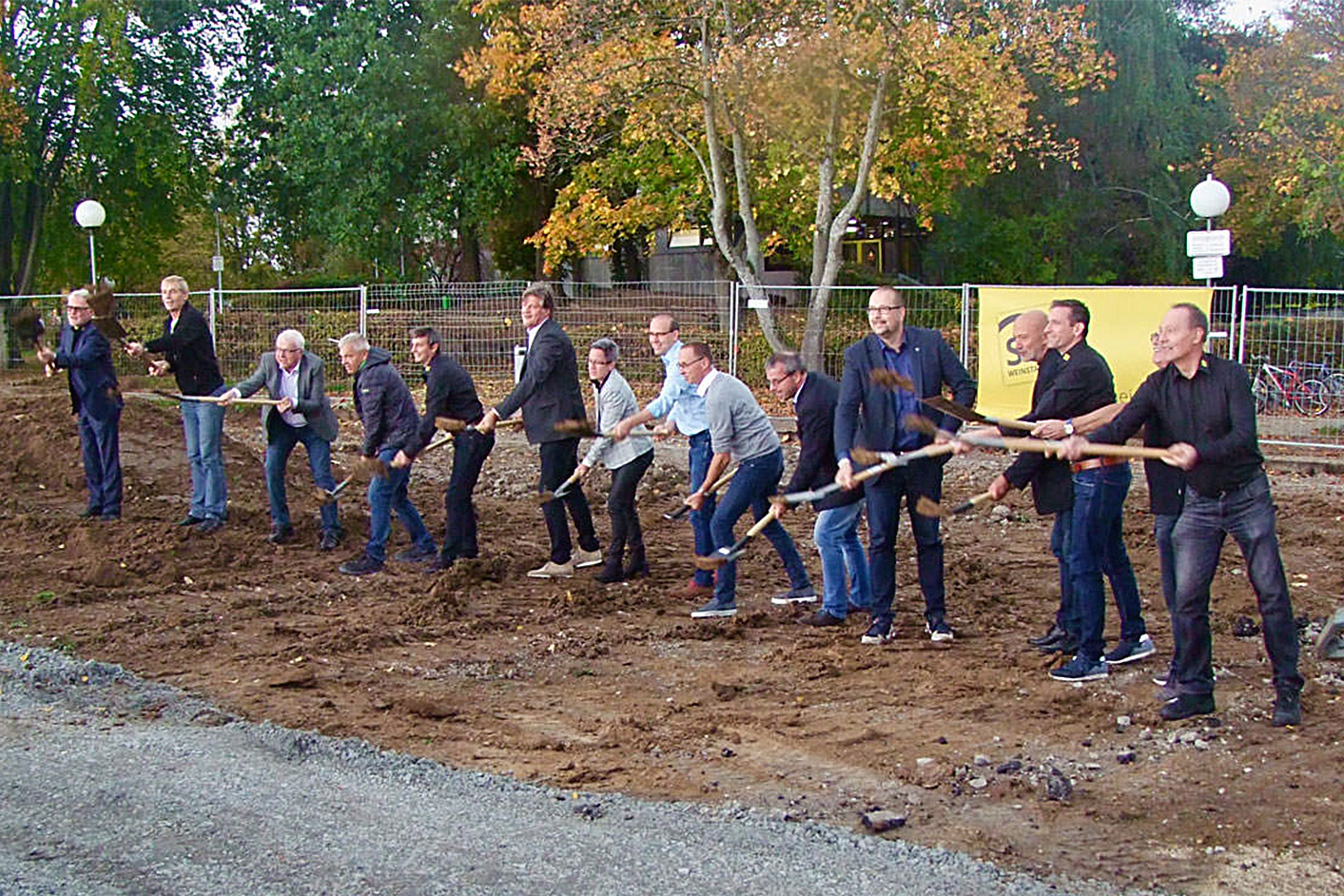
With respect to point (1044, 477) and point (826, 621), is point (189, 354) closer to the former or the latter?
point (826, 621)

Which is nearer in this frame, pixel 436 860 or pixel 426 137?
pixel 436 860

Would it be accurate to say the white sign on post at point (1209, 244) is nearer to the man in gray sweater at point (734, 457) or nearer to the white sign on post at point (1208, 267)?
the white sign on post at point (1208, 267)

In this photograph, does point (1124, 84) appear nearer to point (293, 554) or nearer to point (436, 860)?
point (293, 554)

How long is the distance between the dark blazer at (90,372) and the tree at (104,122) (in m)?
18.0

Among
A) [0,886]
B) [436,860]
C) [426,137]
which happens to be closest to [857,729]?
[436,860]

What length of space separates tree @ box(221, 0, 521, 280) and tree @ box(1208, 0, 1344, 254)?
613 inches

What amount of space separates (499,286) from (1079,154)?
19.6 m

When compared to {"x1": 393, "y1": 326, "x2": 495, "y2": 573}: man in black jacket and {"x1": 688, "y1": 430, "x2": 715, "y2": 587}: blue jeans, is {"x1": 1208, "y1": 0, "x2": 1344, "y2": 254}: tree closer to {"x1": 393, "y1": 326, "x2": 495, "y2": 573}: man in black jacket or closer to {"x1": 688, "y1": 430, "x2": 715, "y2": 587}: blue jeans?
{"x1": 688, "y1": 430, "x2": 715, "y2": 587}: blue jeans

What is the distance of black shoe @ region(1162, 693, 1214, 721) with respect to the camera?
612cm

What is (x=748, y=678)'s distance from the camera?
7.11m

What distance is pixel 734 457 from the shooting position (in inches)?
345

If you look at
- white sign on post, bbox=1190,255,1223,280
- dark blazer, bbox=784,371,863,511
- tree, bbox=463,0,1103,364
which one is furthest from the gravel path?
tree, bbox=463,0,1103,364

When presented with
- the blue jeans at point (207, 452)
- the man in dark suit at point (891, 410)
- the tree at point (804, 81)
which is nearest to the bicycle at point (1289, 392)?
the tree at point (804, 81)

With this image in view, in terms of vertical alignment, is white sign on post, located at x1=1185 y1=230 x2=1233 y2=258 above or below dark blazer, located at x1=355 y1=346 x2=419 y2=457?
above
